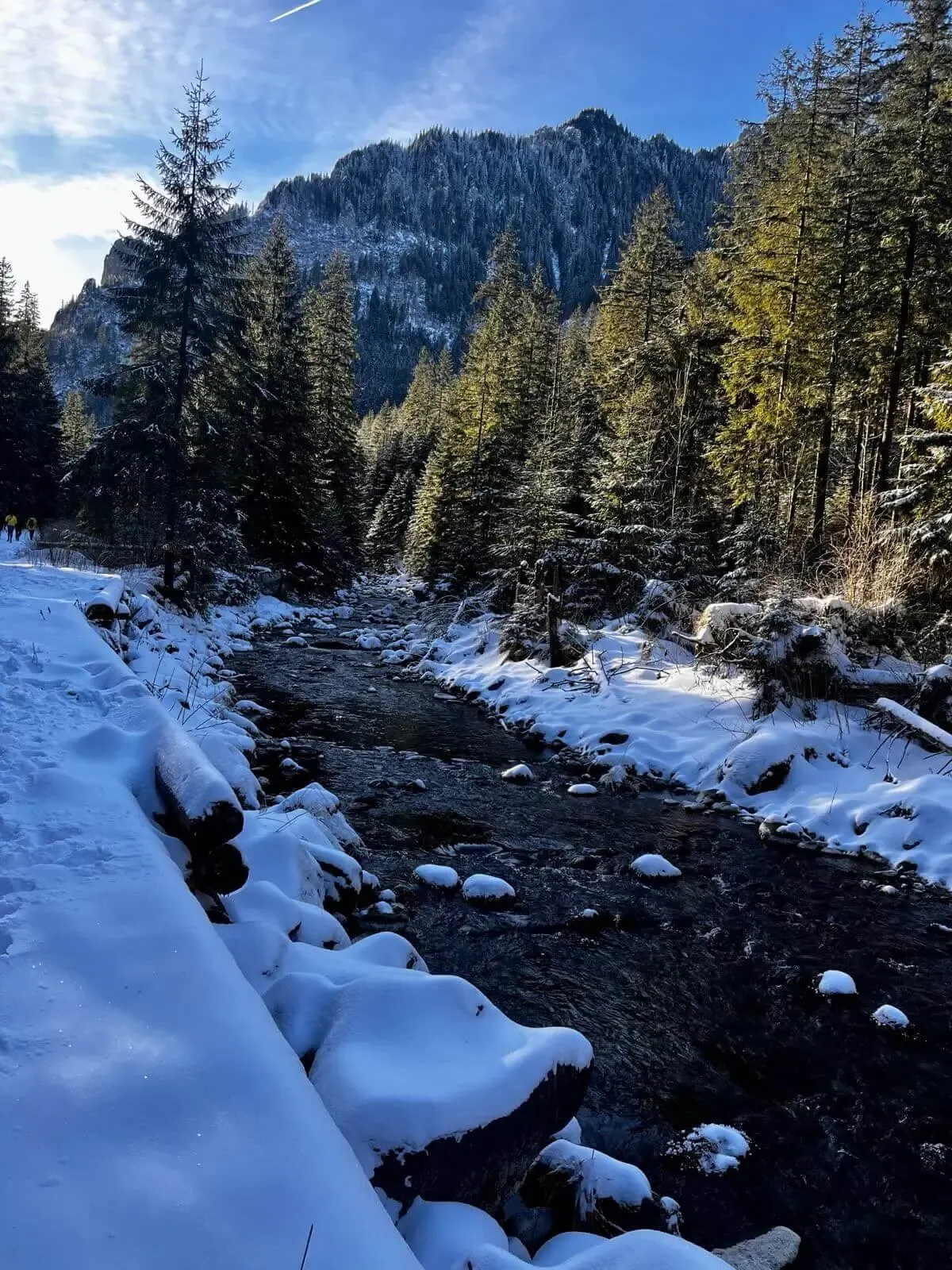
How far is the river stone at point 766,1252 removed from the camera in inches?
146

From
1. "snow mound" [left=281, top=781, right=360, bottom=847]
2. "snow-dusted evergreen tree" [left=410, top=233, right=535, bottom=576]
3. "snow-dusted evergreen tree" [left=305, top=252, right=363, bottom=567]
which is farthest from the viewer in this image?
"snow-dusted evergreen tree" [left=305, top=252, right=363, bottom=567]

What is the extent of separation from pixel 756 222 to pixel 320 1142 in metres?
25.9

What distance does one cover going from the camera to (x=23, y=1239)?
6.30 ft

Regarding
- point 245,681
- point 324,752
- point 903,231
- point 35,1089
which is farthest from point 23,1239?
point 903,231

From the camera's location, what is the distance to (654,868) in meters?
8.30

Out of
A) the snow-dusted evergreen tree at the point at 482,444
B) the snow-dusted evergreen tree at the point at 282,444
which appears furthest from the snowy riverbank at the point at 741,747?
the snow-dusted evergreen tree at the point at 282,444

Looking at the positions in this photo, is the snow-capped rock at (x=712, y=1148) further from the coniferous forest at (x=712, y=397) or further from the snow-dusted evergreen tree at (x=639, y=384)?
the snow-dusted evergreen tree at (x=639, y=384)

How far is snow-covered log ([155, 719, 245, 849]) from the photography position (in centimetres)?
420


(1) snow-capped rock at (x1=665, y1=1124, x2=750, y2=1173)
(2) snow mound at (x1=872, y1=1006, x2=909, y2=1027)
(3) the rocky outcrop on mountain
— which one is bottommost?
(1) snow-capped rock at (x1=665, y1=1124, x2=750, y2=1173)

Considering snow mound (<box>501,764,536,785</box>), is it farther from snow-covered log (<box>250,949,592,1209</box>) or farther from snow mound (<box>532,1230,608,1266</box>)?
snow mound (<box>532,1230,608,1266</box>)

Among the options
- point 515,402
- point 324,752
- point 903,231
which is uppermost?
point 903,231

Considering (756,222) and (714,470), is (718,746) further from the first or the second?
(756,222)

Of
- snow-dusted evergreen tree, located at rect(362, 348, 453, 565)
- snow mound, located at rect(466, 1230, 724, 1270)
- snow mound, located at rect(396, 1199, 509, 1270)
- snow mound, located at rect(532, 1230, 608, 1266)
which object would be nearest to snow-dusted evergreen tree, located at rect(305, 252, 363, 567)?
snow-dusted evergreen tree, located at rect(362, 348, 453, 565)

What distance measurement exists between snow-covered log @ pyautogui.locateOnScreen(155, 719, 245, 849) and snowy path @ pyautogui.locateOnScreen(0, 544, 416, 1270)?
0.23 metres
